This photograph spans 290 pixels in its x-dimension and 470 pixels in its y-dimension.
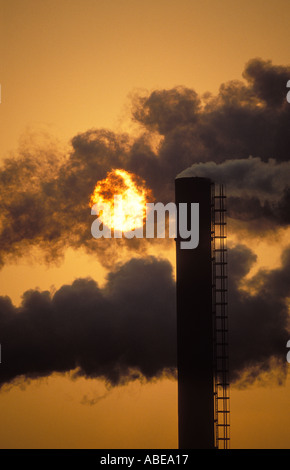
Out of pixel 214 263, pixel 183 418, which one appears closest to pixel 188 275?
pixel 214 263

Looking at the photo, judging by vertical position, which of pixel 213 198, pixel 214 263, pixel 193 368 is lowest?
pixel 193 368

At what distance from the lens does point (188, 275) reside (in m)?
23.7

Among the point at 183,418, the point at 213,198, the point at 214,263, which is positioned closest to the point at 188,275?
the point at 214,263
